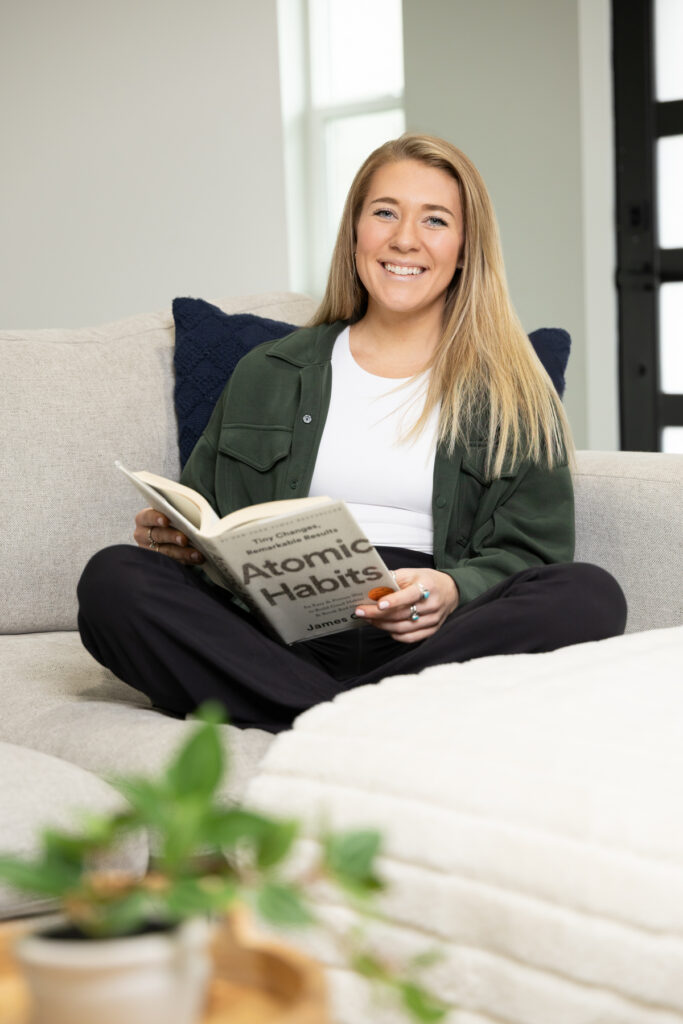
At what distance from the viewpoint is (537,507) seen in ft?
5.52

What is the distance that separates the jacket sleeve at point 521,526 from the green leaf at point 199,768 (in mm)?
1140

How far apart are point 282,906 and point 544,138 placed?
3.62 meters

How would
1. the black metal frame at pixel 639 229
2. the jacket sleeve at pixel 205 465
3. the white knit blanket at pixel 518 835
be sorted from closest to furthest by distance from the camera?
the white knit blanket at pixel 518 835
the jacket sleeve at pixel 205 465
the black metal frame at pixel 639 229

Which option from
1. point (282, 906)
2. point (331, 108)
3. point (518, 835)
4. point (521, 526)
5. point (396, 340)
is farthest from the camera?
point (331, 108)

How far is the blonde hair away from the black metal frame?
75.5 inches

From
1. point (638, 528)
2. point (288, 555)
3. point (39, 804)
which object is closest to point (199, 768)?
point (39, 804)

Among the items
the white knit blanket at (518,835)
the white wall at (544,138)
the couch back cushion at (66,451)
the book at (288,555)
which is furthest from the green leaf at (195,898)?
the white wall at (544,138)

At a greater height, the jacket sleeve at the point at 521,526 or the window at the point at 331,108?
the window at the point at 331,108

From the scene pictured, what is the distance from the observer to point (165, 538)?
1.56 metres

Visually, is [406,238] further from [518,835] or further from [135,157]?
[135,157]

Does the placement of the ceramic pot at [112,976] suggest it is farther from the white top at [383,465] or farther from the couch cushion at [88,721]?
the white top at [383,465]

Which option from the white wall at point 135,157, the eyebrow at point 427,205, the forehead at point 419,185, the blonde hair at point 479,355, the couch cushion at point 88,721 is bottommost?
the couch cushion at point 88,721

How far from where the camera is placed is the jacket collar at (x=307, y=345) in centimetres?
184

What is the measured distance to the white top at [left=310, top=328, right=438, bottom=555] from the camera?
1701 mm
